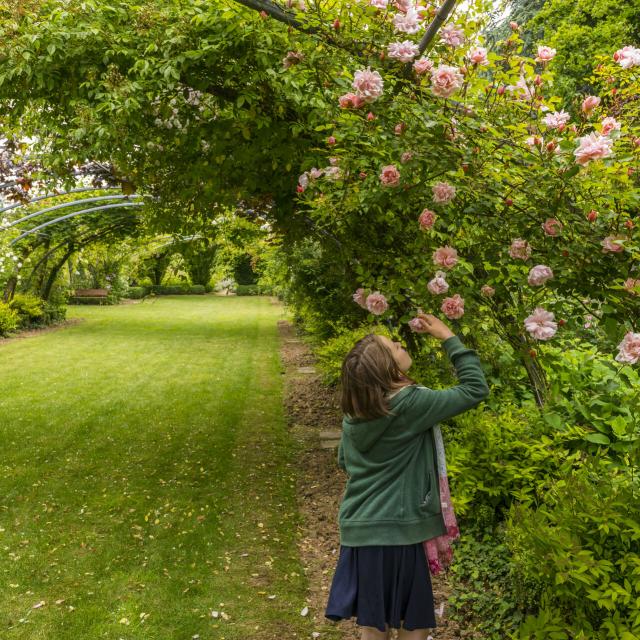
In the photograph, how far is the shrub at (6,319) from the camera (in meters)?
14.1

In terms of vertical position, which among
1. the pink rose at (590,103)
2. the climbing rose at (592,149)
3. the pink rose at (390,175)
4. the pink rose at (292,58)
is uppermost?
the pink rose at (292,58)

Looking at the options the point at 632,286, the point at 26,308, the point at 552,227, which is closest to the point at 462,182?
the point at 552,227

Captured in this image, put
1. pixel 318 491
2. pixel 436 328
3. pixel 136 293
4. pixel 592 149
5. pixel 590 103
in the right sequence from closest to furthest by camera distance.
→ pixel 592 149, pixel 436 328, pixel 590 103, pixel 318 491, pixel 136 293

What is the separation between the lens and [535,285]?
105 inches

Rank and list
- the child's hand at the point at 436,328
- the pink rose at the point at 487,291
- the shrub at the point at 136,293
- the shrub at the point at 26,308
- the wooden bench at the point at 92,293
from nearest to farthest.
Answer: the child's hand at the point at 436,328, the pink rose at the point at 487,291, the shrub at the point at 26,308, the wooden bench at the point at 92,293, the shrub at the point at 136,293

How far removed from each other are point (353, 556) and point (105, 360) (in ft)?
33.7

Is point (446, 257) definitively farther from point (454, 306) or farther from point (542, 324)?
point (542, 324)

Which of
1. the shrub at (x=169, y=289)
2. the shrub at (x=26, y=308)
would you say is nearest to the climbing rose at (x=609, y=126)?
the shrub at (x=26, y=308)

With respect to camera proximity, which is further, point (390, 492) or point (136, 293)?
point (136, 293)

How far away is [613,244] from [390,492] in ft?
4.38

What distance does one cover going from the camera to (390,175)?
2.69 m

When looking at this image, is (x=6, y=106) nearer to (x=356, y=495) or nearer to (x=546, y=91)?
(x=546, y=91)

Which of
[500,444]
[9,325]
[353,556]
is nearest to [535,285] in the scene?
[500,444]

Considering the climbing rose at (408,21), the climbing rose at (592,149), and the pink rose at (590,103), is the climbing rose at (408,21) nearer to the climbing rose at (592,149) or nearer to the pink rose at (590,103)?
the pink rose at (590,103)
